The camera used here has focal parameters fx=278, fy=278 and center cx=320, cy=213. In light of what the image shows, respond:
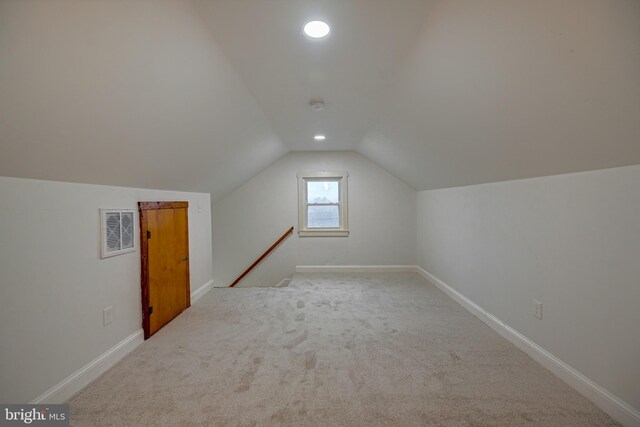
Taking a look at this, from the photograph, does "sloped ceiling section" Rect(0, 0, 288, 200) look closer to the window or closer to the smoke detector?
the smoke detector

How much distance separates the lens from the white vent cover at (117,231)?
2.20 meters

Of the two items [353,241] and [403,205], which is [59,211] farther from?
[403,205]

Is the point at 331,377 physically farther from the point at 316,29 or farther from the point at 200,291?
the point at 200,291

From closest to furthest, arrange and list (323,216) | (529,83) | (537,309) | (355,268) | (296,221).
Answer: (529,83)
(537,309)
(355,268)
(296,221)
(323,216)

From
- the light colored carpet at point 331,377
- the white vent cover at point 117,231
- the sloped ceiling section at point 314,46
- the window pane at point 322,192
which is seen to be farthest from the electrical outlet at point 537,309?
the window pane at point 322,192

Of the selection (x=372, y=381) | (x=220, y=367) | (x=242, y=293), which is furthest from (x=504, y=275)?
(x=242, y=293)

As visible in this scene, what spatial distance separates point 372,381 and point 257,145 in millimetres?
3158

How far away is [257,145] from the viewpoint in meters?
3.92

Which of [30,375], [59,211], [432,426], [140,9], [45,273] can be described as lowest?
[432,426]

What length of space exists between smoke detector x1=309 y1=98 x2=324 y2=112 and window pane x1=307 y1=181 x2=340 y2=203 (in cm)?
254

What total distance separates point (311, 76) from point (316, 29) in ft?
1.94

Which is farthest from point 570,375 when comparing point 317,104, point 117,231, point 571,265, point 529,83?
point 117,231

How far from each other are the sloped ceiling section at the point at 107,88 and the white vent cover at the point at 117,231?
27 cm

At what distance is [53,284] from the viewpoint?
1.78m
